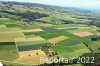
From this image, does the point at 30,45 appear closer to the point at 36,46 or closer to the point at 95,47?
the point at 36,46

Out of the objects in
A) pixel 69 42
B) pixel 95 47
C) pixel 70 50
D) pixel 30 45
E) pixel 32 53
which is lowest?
pixel 95 47

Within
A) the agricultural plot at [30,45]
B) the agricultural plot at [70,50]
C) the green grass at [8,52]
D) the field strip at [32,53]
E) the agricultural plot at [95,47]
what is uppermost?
the green grass at [8,52]

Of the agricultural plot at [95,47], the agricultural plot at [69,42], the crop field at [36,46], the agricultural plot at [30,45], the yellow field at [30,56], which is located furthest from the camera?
the agricultural plot at [69,42]

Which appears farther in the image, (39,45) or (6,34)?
(6,34)

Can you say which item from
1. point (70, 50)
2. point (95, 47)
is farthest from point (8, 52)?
point (95, 47)

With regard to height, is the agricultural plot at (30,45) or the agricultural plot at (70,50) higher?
the agricultural plot at (30,45)

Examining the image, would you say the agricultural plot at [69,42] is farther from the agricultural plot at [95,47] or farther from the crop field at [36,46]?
the agricultural plot at [95,47]

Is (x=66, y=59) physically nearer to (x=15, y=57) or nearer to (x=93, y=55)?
(x=93, y=55)

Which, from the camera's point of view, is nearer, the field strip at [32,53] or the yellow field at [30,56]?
the yellow field at [30,56]

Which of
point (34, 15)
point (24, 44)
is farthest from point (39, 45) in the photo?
point (34, 15)

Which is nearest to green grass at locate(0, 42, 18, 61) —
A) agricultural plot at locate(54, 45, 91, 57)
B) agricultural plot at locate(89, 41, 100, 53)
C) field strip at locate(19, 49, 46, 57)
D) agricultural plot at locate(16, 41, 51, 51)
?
field strip at locate(19, 49, 46, 57)

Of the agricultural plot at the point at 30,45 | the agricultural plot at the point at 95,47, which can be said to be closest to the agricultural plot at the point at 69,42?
the agricultural plot at the point at 95,47
